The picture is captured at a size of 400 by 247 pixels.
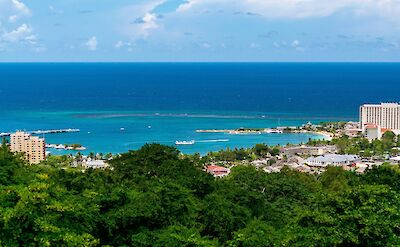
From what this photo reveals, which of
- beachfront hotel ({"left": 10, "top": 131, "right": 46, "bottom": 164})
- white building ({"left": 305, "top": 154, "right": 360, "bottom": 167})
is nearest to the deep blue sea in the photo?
beachfront hotel ({"left": 10, "top": 131, "right": 46, "bottom": 164})

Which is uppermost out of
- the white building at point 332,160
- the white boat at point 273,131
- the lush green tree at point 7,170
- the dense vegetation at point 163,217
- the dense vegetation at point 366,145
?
the lush green tree at point 7,170

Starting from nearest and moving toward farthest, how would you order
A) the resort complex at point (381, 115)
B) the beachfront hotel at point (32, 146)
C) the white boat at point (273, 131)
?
the beachfront hotel at point (32, 146), the white boat at point (273, 131), the resort complex at point (381, 115)

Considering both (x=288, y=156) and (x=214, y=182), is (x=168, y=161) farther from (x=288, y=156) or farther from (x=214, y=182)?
(x=288, y=156)

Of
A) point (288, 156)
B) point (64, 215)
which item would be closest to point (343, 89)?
point (288, 156)

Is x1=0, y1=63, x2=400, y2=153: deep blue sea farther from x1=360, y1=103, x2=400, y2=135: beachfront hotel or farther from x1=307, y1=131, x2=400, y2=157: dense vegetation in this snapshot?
x1=360, y1=103, x2=400, y2=135: beachfront hotel

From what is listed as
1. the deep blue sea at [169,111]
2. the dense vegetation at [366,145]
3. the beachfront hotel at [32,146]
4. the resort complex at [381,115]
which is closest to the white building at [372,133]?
the dense vegetation at [366,145]

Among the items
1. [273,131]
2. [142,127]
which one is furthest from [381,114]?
[142,127]

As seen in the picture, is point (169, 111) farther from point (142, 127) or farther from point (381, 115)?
point (381, 115)

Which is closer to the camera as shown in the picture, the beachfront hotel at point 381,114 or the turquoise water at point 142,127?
the turquoise water at point 142,127

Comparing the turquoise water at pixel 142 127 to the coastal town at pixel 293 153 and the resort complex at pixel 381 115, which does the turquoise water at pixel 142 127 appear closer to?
the coastal town at pixel 293 153
